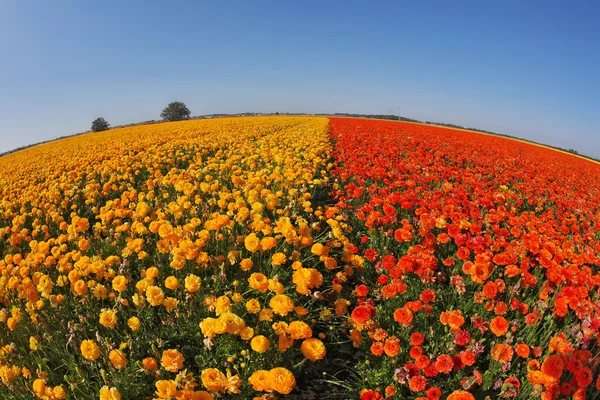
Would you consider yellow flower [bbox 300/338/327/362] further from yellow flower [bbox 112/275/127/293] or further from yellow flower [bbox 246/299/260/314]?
yellow flower [bbox 112/275/127/293]

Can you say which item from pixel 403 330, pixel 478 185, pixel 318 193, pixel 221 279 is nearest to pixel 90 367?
pixel 221 279

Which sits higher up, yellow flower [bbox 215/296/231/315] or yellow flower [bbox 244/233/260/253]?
yellow flower [bbox 244/233/260/253]

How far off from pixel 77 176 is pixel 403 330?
8.75 meters

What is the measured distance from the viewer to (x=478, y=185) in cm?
711

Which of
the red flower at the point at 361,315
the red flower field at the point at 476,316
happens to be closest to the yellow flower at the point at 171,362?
the red flower field at the point at 476,316

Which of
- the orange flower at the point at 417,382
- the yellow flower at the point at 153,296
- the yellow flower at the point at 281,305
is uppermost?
the yellow flower at the point at 153,296

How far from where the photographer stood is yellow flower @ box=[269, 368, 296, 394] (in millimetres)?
2084

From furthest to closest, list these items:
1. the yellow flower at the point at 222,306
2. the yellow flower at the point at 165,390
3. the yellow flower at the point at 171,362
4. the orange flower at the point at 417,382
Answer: the yellow flower at the point at 222,306
the orange flower at the point at 417,382
the yellow flower at the point at 171,362
the yellow flower at the point at 165,390

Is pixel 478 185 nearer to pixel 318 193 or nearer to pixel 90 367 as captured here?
pixel 318 193

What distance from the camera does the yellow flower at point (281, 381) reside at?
2.08m

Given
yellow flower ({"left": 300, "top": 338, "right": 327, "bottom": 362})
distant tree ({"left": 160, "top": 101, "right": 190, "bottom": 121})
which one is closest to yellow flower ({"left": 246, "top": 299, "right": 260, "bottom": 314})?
yellow flower ({"left": 300, "top": 338, "right": 327, "bottom": 362})

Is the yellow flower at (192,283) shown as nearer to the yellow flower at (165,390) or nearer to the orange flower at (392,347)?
the yellow flower at (165,390)

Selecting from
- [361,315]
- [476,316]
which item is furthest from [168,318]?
[476,316]

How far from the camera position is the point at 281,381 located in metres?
2.10
